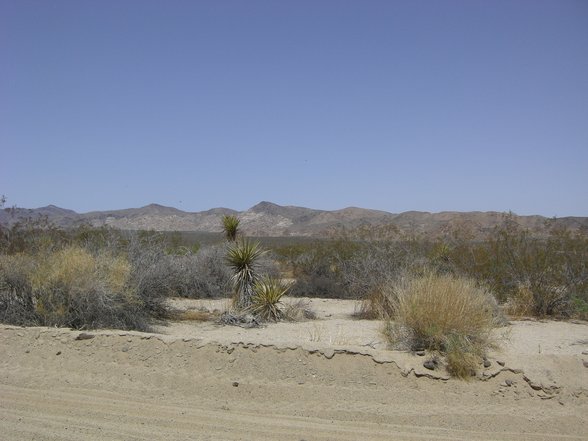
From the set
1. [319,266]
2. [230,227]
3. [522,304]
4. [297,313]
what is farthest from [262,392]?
[319,266]

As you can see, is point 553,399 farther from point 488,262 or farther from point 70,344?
point 488,262

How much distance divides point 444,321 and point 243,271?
7635mm

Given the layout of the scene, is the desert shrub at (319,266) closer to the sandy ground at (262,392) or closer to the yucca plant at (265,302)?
the yucca plant at (265,302)

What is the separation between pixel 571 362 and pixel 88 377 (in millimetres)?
8094

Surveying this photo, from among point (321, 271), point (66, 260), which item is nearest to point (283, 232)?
point (321, 271)

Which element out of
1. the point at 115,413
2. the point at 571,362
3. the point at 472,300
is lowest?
the point at 115,413

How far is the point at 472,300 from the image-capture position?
11055 mm

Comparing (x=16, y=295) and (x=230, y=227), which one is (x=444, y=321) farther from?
(x=230, y=227)

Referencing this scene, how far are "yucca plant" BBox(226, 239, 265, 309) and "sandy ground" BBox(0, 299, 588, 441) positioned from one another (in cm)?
578

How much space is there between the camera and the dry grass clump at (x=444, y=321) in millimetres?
9889

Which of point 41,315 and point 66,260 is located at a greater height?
point 66,260

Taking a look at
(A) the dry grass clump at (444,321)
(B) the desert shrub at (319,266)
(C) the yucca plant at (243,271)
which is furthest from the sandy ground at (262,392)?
(B) the desert shrub at (319,266)

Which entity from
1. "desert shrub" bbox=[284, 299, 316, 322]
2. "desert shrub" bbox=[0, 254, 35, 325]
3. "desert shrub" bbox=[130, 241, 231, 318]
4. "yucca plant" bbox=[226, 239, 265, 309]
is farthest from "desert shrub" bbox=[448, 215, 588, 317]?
"desert shrub" bbox=[0, 254, 35, 325]

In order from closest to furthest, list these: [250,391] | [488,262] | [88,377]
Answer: [250,391] < [88,377] < [488,262]
